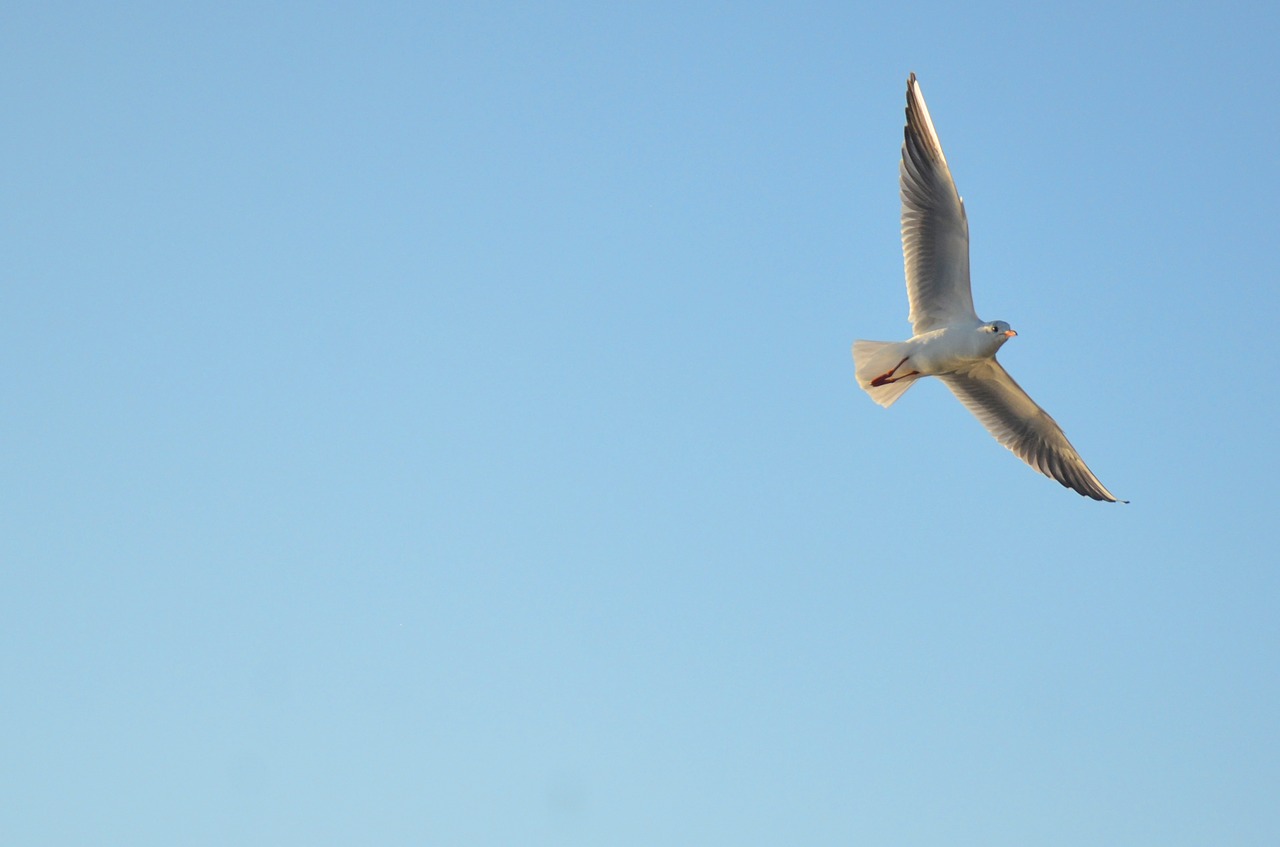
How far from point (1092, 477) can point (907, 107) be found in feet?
12.7

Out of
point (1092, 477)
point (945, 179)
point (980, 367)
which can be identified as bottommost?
point (1092, 477)

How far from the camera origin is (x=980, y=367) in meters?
13.8

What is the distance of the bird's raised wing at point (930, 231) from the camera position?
12805mm

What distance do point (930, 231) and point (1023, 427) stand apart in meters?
2.32

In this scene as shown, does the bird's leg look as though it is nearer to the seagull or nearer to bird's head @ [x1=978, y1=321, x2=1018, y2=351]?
the seagull

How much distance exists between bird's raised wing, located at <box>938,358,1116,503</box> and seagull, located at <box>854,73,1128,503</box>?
2 cm

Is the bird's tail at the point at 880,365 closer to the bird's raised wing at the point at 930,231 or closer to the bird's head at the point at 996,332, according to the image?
the bird's raised wing at the point at 930,231

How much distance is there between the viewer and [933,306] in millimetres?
13375

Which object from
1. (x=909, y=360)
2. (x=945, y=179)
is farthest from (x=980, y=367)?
(x=945, y=179)

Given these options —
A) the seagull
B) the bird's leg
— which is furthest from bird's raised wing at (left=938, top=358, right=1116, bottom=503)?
the bird's leg

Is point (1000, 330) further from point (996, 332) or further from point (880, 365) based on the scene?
point (880, 365)

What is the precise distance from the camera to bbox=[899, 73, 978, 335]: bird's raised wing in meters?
12.8

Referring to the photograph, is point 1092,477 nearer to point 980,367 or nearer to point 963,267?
point 980,367

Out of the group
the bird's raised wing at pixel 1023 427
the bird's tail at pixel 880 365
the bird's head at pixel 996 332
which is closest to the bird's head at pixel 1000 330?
the bird's head at pixel 996 332
